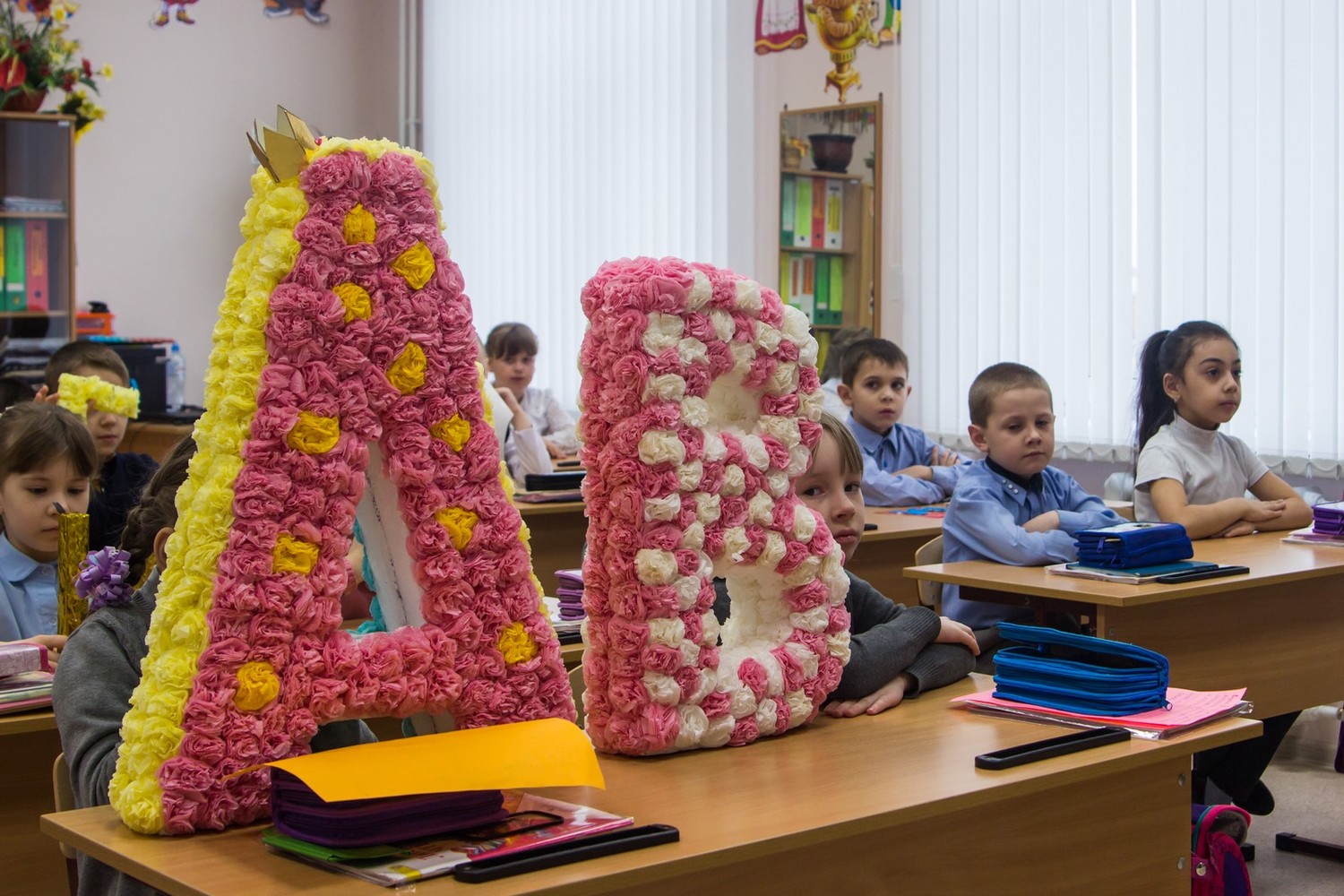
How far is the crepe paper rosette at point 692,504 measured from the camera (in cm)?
166

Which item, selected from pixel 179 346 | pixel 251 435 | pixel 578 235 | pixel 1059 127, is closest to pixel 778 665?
pixel 251 435

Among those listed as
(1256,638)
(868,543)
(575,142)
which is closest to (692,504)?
(1256,638)

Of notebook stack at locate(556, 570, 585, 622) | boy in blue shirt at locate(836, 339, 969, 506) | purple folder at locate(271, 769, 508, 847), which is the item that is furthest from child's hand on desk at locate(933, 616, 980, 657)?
boy in blue shirt at locate(836, 339, 969, 506)

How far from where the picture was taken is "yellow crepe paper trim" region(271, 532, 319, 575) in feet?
4.65

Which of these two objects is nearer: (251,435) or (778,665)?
(251,435)

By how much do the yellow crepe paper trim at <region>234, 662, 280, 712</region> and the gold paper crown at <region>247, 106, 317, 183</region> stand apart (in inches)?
19.5

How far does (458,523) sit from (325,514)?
145 mm

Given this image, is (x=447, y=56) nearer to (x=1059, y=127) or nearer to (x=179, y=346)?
(x=179, y=346)

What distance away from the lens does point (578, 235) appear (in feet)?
25.1

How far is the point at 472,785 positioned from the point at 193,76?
24.2ft

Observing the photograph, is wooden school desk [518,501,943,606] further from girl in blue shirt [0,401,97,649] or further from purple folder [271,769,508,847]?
purple folder [271,769,508,847]

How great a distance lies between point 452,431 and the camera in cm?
154

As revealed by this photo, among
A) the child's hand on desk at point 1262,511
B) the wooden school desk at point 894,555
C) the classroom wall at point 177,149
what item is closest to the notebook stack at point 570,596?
the wooden school desk at point 894,555

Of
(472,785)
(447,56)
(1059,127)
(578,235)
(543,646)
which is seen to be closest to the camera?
(472,785)
